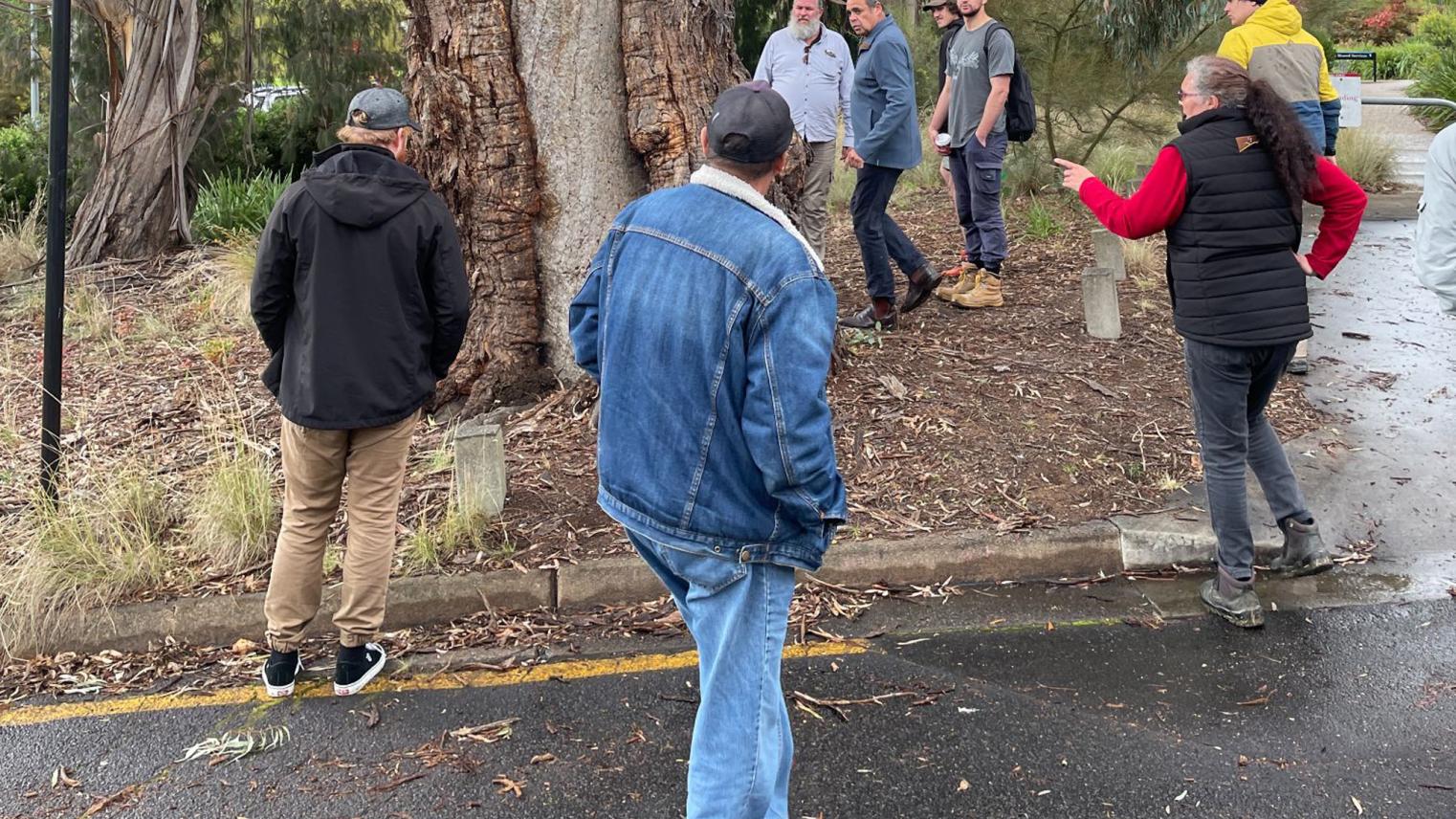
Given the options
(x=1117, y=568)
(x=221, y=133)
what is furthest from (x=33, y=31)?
(x=1117, y=568)

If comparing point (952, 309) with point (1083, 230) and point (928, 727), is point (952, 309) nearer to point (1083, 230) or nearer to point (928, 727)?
point (1083, 230)

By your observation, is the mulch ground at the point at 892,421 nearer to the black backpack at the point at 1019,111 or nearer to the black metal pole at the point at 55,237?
the black metal pole at the point at 55,237

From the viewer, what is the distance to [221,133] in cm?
1341

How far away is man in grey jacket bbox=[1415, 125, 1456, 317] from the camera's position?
4422mm

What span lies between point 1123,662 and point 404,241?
2.88m

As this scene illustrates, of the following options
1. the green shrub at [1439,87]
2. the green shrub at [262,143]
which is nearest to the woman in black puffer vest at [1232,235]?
the green shrub at [262,143]

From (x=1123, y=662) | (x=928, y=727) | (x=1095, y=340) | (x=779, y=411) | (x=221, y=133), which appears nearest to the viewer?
(x=779, y=411)

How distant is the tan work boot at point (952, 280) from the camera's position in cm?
832

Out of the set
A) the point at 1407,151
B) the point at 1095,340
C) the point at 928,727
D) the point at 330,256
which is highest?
the point at 1407,151

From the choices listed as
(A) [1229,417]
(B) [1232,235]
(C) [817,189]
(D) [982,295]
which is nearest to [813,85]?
(C) [817,189]

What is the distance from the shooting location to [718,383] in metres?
2.84

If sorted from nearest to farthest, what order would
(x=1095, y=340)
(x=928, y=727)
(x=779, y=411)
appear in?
(x=779, y=411) < (x=928, y=727) < (x=1095, y=340)

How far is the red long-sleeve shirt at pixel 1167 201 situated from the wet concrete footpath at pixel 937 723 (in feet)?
4.82

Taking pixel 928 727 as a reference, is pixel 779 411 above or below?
above
